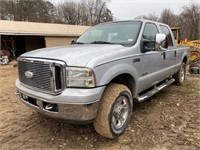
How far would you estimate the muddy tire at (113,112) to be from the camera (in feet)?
9.59

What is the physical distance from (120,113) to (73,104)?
1.02 meters

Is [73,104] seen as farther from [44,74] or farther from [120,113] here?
[120,113]

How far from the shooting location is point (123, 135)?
11.2 ft

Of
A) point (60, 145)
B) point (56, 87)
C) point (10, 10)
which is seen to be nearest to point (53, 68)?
→ point (56, 87)

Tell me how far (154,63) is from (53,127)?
8.04ft

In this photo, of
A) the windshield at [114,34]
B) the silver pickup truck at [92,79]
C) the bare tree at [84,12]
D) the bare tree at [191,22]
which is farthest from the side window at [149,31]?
the bare tree at [84,12]

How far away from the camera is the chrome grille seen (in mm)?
2689

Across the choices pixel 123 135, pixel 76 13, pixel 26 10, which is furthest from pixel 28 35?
pixel 76 13

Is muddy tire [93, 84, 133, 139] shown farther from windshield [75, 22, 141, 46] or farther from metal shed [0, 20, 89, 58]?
metal shed [0, 20, 89, 58]

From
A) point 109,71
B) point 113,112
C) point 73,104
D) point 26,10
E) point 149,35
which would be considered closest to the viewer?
point 73,104

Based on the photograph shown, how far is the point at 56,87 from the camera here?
2707mm

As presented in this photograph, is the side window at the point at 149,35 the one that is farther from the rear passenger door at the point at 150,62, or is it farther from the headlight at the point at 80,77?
the headlight at the point at 80,77

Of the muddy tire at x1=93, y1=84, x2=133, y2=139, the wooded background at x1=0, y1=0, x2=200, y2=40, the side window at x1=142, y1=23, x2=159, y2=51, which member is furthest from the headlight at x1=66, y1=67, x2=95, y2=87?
the wooded background at x1=0, y1=0, x2=200, y2=40

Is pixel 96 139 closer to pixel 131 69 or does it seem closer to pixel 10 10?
pixel 131 69
